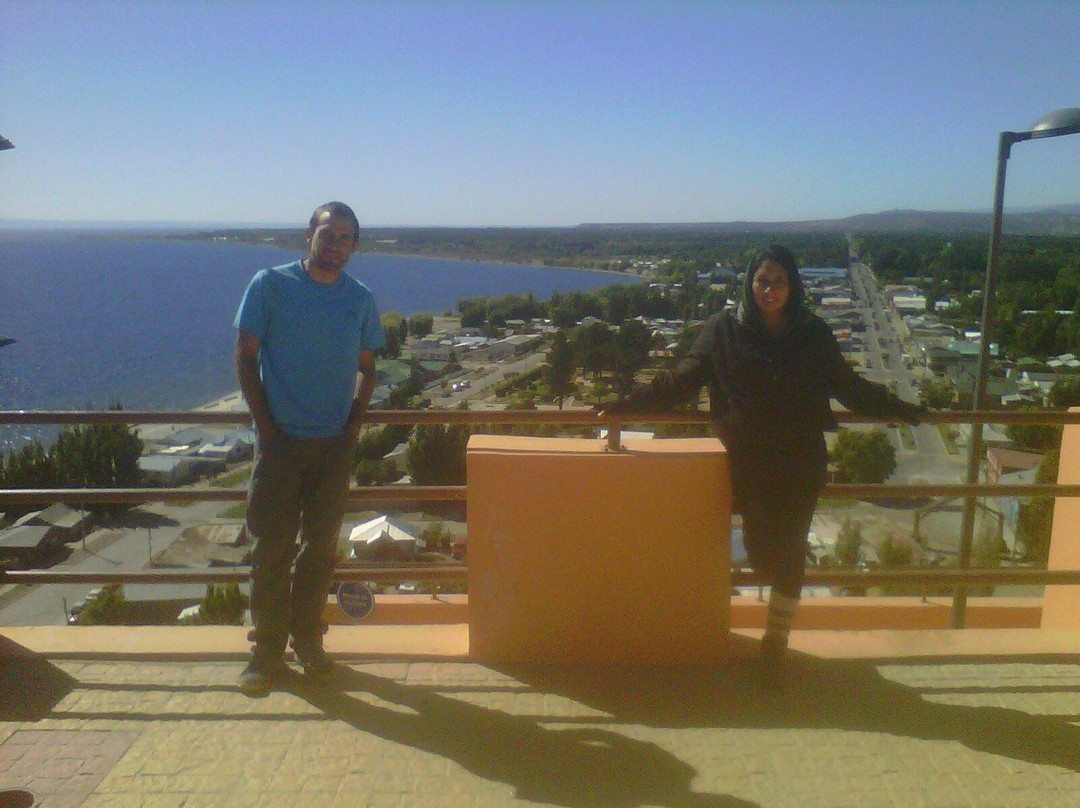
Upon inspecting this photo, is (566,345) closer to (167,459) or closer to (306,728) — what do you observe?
(306,728)

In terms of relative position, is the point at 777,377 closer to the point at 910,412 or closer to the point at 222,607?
the point at 910,412

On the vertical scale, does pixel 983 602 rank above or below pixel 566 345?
below

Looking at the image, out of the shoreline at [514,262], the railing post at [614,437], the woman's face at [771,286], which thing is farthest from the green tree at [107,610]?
the shoreline at [514,262]

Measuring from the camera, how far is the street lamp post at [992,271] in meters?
5.69

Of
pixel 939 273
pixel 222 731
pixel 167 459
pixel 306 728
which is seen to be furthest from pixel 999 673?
pixel 167 459

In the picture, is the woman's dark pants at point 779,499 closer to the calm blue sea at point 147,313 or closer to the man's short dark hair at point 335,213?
the man's short dark hair at point 335,213

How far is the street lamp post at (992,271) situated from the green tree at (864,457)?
1.21 metres

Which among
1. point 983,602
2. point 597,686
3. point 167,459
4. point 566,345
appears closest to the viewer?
point 597,686

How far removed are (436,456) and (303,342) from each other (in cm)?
482

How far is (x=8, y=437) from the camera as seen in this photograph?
40.2ft

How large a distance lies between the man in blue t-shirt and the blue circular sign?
1.33 feet

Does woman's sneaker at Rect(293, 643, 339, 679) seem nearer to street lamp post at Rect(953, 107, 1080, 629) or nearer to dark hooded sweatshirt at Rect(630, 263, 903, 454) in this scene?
dark hooded sweatshirt at Rect(630, 263, 903, 454)

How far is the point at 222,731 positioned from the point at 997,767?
2.82 metres

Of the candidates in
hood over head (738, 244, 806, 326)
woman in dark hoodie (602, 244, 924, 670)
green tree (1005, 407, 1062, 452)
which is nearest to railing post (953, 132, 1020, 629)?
woman in dark hoodie (602, 244, 924, 670)
